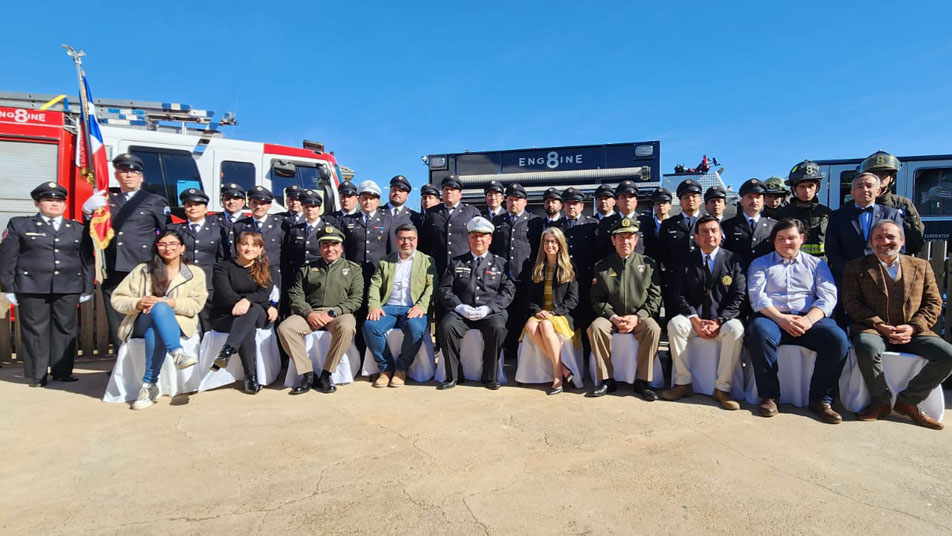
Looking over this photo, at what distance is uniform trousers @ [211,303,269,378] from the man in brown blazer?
4809 mm

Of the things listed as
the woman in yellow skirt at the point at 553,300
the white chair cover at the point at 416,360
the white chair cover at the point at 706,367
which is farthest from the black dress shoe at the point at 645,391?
the white chair cover at the point at 416,360

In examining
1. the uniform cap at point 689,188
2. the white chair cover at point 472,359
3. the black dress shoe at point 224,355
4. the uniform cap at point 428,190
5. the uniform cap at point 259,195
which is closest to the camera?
the black dress shoe at point 224,355

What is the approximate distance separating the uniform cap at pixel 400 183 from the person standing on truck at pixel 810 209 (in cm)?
395

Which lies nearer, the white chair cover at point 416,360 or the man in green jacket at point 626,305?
the man in green jacket at point 626,305

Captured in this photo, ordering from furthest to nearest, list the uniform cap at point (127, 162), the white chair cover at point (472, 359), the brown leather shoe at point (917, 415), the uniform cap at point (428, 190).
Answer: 1. the uniform cap at point (428, 190)
2. the uniform cap at point (127, 162)
3. the white chair cover at point (472, 359)
4. the brown leather shoe at point (917, 415)

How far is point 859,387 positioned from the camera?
3.63 metres

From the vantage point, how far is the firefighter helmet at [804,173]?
14.9ft

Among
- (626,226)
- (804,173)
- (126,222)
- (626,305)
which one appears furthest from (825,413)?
(126,222)

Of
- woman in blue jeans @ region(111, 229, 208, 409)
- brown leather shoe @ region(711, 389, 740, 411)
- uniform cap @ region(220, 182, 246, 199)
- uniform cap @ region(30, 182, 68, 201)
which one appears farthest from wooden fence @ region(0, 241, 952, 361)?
brown leather shoe @ region(711, 389, 740, 411)

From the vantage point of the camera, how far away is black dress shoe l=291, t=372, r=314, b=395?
4188mm

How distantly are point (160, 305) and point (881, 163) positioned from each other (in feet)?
21.2

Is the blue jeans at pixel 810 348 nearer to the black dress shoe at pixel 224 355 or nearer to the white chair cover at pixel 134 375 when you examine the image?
the black dress shoe at pixel 224 355

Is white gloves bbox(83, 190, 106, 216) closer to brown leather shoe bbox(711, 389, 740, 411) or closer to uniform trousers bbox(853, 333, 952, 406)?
brown leather shoe bbox(711, 389, 740, 411)

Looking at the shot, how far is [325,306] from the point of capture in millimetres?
4570
